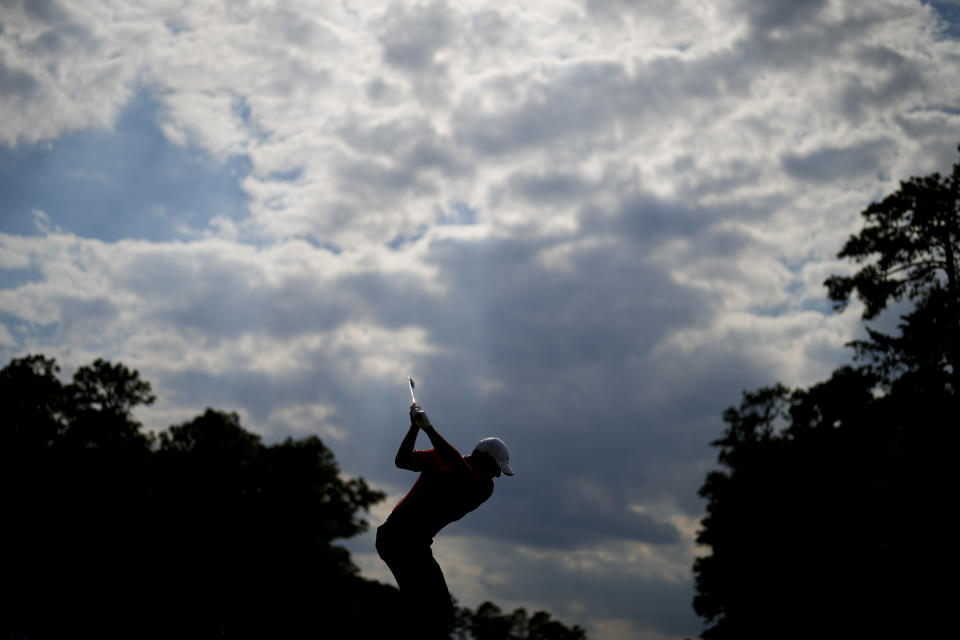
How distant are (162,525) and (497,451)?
57902 millimetres

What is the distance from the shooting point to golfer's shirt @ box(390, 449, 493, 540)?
770 cm

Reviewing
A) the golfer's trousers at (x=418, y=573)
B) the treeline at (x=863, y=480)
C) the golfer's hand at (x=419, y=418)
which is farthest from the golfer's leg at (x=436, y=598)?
the treeline at (x=863, y=480)

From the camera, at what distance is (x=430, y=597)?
25.2 feet

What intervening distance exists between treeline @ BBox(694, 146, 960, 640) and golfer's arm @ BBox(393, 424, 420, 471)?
96.7ft

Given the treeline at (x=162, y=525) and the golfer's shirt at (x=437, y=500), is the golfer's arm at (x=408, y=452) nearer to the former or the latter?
the golfer's shirt at (x=437, y=500)

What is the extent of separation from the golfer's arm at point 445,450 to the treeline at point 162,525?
123 feet

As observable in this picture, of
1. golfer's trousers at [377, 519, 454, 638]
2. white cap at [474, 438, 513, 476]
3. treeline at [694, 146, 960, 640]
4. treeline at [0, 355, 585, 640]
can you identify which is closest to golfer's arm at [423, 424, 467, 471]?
white cap at [474, 438, 513, 476]

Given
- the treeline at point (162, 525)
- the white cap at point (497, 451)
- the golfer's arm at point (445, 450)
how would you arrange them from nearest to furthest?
the golfer's arm at point (445, 450) < the white cap at point (497, 451) < the treeline at point (162, 525)

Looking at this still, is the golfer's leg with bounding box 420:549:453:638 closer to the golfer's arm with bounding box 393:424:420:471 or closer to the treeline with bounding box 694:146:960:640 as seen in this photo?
the golfer's arm with bounding box 393:424:420:471

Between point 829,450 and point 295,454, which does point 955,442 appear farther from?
point 295,454

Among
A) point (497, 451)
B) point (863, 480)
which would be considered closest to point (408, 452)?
point (497, 451)

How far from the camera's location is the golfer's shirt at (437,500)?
7.70 m

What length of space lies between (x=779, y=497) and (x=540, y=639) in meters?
107

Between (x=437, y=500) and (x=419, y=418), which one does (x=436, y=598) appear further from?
(x=419, y=418)
